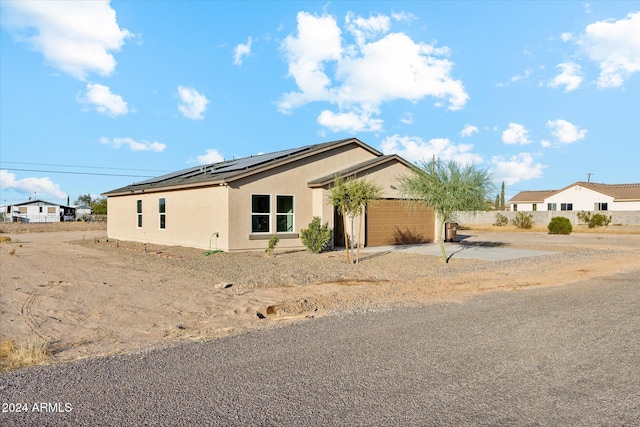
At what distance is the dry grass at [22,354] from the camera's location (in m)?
5.77

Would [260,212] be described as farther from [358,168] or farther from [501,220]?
[501,220]

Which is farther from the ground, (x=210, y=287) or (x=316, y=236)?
(x=316, y=236)

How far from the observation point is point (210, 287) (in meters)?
11.9

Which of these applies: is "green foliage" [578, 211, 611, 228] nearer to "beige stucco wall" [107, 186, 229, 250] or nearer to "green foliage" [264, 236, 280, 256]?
"green foliage" [264, 236, 280, 256]

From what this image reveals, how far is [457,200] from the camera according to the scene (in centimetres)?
1689

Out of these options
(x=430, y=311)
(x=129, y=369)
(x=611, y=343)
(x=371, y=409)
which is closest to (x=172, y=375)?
(x=129, y=369)

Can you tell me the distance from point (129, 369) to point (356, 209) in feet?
39.3

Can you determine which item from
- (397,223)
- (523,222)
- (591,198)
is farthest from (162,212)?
(591,198)

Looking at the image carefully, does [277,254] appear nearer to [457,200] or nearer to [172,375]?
[457,200]

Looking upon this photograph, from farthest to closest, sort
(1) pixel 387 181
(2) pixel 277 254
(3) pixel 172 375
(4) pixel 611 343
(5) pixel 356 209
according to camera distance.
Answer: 1. (1) pixel 387 181
2. (2) pixel 277 254
3. (5) pixel 356 209
4. (4) pixel 611 343
5. (3) pixel 172 375

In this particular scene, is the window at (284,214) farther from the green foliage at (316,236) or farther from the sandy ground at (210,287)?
the sandy ground at (210,287)

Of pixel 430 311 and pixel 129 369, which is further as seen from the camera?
pixel 430 311

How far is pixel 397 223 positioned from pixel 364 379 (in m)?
19.1

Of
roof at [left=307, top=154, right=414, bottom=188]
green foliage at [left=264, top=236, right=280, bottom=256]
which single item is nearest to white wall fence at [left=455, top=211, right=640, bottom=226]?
roof at [left=307, top=154, right=414, bottom=188]
